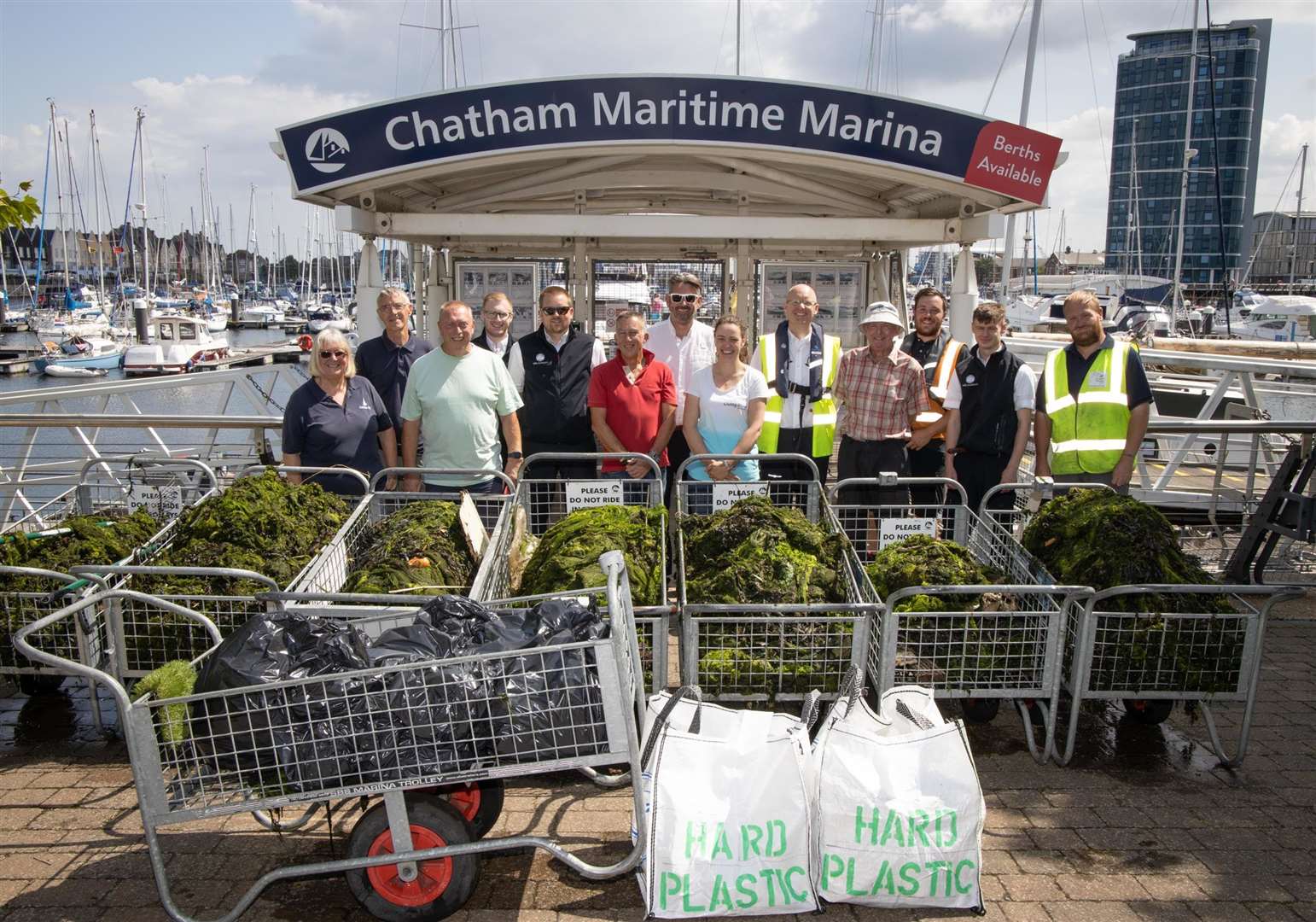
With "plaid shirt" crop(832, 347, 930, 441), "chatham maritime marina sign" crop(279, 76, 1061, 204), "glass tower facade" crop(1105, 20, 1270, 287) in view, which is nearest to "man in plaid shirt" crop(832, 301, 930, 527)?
"plaid shirt" crop(832, 347, 930, 441)

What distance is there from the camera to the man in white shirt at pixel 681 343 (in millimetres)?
6918

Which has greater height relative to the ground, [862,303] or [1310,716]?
[862,303]

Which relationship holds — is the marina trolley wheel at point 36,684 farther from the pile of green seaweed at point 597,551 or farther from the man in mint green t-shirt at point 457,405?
the pile of green seaweed at point 597,551

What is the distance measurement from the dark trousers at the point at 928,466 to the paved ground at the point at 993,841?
2131mm

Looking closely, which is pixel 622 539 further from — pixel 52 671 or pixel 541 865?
pixel 52 671

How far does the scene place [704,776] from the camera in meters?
3.32

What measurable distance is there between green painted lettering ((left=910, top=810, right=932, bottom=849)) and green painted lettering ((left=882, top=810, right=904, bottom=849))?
34 millimetres

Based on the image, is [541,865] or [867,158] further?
[867,158]

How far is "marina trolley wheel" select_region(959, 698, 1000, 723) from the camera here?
500cm

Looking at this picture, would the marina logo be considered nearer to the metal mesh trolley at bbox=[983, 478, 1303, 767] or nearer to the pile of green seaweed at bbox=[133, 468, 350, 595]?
the pile of green seaweed at bbox=[133, 468, 350, 595]

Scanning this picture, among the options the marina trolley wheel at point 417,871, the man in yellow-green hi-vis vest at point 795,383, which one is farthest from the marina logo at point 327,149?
the marina trolley wheel at point 417,871

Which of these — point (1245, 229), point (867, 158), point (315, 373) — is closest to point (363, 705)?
point (315, 373)

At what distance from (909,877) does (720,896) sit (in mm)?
690

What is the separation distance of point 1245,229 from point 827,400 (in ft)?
392
